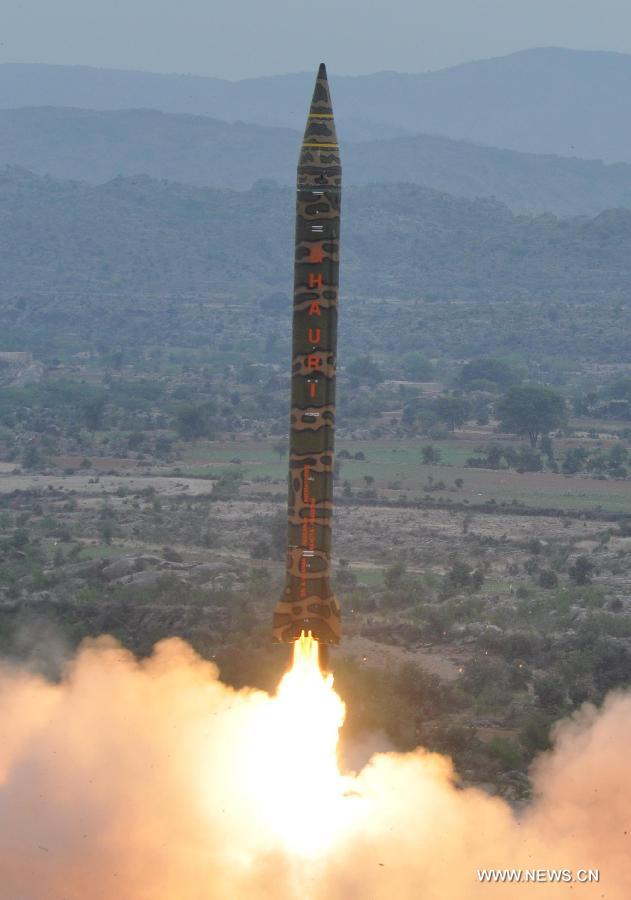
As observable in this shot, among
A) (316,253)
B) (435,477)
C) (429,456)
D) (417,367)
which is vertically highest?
(417,367)

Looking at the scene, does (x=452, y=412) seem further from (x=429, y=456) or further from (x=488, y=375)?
(x=488, y=375)

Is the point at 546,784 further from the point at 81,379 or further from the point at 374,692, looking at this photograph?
the point at 81,379

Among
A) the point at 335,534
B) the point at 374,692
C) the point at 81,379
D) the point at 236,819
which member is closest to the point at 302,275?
the point at 236,819

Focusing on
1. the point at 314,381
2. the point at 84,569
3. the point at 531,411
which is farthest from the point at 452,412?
the point at 314,381

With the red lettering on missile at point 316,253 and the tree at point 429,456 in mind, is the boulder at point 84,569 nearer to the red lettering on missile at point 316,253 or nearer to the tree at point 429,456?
the red lettering on missile at point 316,253

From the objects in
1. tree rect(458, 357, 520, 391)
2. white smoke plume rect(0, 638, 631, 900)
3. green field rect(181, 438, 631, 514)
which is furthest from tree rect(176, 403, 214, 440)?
white smoke plume rect(0, 638, 631, 900)

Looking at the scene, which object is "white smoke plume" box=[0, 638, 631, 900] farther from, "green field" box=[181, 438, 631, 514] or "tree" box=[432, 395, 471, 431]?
"tree" box=[432, 395, 471, 431]
